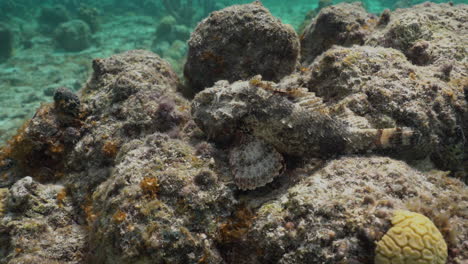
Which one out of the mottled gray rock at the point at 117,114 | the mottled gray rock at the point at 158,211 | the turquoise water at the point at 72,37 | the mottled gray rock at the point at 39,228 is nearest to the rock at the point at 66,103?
the mottled gray rock at the point at 117,114

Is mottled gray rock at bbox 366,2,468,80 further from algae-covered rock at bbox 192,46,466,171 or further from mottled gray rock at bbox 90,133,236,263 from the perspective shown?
mottled gray rock at bbox 90,133,236,263

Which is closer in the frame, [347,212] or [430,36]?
[347,212]

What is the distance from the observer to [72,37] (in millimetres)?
21969

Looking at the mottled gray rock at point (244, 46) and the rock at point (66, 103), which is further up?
the mottled gray rock at point (244, 46)

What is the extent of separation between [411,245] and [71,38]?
25.2m

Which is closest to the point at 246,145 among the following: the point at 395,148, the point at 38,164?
the point at 395,148

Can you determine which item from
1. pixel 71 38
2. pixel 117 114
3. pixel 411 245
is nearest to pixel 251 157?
pixel 411 245

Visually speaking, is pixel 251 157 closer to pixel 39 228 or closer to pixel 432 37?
Answer: pixel 39 228

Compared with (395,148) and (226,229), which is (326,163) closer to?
(395,148)

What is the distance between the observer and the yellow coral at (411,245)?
2404 mm

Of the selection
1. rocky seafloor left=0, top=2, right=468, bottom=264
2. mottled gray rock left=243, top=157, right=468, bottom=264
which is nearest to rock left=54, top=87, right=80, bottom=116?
rocky seafloor left=0, top=2, right=468, bottom=264

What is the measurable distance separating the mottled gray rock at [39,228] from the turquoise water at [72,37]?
426 inches

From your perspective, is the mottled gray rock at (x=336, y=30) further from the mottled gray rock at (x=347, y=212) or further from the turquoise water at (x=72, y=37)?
the turquoise water at (x=72, y=37)

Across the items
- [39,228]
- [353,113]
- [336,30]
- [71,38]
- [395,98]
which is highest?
[336,30]
